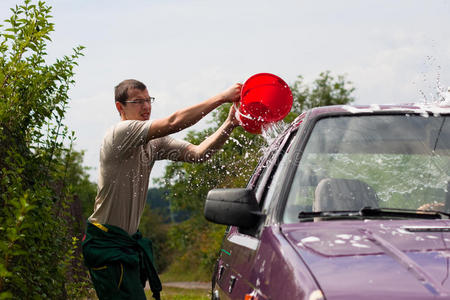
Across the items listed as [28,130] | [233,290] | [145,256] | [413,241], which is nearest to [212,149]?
[145,256]

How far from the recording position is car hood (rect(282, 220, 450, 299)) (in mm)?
2148

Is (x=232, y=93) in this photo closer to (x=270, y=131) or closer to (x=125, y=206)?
(x=270, y=131)

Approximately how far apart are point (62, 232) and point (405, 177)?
326 centimetres

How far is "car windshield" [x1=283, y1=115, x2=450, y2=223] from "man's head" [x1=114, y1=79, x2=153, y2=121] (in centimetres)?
223

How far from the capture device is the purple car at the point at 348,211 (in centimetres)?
225

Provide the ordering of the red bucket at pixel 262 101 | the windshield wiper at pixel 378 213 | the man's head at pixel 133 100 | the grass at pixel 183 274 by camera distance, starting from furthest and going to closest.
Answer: the grass at pixel 183 274 < the man's head at pixel 133 100 < the red bucket at pixel 262 101 < the windshield wiper at pixel 378 213

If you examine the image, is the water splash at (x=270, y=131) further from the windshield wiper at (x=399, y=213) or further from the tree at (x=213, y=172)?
the windshield wiper at (x=399, y=213)

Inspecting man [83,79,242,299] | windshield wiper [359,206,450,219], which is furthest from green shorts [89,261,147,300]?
windshield wiper [359,206,450,219]

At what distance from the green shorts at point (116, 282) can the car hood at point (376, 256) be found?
2133 millimetres

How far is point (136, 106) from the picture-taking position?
5.16 m

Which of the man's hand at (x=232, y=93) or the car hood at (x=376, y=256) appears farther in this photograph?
the man's hand at (x=232, y=93)

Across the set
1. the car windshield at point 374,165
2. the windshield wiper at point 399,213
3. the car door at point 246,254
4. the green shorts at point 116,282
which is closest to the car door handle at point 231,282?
the car door at point 246,254

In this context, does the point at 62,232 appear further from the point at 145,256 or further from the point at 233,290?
the point at 233,290

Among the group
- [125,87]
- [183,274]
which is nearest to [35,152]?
[125,87]
